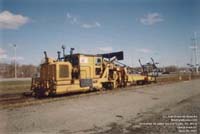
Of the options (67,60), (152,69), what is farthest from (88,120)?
(152,69)

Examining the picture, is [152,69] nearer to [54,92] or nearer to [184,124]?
[54,92]

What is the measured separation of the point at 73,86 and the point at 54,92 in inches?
48.5

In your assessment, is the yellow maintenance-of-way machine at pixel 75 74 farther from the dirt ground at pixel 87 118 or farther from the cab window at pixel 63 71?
the dirt ground at pixel 87 118

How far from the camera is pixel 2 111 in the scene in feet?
33.6

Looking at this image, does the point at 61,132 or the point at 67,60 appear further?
the point at 67,60

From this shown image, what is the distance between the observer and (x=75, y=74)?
15406 millimetres

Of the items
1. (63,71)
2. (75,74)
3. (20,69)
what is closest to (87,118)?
(63,71)

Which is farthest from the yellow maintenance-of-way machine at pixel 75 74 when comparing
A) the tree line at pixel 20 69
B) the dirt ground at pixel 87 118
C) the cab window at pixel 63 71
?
the tree line at pixel 20 69

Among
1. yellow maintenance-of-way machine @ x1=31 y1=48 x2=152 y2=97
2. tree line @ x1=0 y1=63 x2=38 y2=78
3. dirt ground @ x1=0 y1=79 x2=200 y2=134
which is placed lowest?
dirt ground @ x1=0 y1=79 x2=200 y2=134

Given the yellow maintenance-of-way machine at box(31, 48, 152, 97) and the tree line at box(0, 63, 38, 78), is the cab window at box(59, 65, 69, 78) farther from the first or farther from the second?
the tree line at box(0, 63, 38, 78)

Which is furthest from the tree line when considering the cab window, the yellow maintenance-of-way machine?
the cab window

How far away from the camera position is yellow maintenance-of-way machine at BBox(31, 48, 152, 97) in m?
14.1

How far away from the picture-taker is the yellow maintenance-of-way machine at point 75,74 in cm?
1411

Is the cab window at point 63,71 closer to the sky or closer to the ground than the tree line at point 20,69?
closer to the ground
